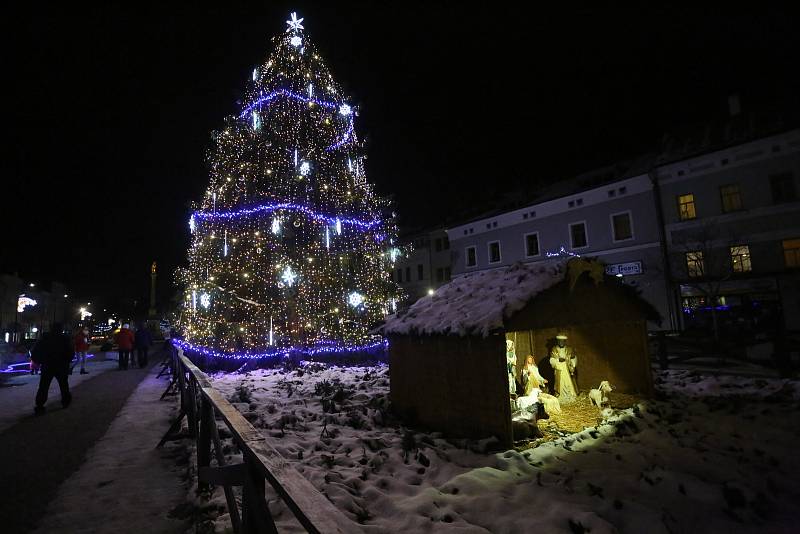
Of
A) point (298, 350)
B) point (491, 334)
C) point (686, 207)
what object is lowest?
point (298, 350)

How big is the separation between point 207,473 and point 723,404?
9951mm

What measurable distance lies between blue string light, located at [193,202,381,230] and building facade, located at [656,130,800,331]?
16.8 meters

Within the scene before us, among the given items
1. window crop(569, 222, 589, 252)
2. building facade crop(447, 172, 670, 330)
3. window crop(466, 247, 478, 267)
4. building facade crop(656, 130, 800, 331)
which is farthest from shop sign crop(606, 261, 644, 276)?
window crop(466, 247, 478, 267)

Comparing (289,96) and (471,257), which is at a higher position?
(289,96)

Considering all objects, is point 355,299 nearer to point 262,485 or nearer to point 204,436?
point 204,436

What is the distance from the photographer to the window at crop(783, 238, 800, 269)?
19141mm

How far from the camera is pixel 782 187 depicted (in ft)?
64.2

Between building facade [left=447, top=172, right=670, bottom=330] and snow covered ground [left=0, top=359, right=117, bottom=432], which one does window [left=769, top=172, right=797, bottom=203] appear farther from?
snow covered ground [left=0, top=359, right=117, bottom=432]

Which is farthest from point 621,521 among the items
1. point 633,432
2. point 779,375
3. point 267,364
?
point 267,364

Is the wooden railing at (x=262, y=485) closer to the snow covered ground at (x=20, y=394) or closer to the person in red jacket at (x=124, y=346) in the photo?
the snow covered ground at (x=20, y=394)

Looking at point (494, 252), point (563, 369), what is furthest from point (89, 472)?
point (494, 252)

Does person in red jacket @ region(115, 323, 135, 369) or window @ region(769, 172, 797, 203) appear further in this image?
window @ region(769, 172, 797, 203)

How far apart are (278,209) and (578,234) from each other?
19710 millimetres

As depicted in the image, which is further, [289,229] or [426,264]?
[426,264]
